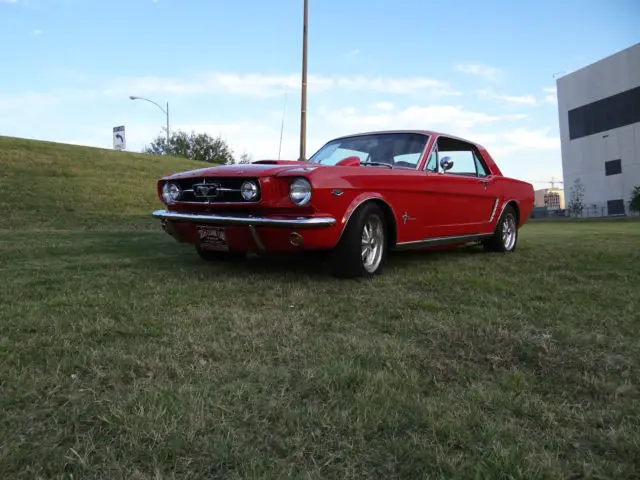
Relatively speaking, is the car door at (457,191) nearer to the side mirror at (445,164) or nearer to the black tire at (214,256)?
the side mirror at (445,164)

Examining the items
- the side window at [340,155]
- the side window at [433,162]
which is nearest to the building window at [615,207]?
the side window at [433,162]

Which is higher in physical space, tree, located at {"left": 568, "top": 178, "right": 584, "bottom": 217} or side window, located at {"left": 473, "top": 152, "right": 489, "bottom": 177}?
tree, located at {"left": 568, "top": 178, "right": 584, "bottom": 217}

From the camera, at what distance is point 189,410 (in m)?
2.06

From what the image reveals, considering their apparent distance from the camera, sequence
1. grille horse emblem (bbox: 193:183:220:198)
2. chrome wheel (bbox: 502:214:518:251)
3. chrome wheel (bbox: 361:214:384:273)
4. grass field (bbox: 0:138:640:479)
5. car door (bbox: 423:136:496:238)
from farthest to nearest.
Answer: chrome wheel (bbox: 502:214:518:251), car door (bbox: 423:136:496:238), chrome wheel (bbox: 361:214:384:273), grille horse emblem (bbox: 193:183:220:198), grass field (bbox: 0:138:640:479)

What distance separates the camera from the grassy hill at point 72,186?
473 inches

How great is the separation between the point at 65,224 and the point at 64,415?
1048cm

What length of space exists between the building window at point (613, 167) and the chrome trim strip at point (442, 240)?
131 ft

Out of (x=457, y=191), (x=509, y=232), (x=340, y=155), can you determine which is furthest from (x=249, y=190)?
(x=509, y=232)

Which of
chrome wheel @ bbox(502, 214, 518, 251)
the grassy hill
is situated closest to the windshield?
chrome wheel @ bbox(502, 214, 518, 251)

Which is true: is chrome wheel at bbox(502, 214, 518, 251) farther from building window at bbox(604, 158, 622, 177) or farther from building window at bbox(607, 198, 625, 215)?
building window at bbox(604, 158, 622, 177)

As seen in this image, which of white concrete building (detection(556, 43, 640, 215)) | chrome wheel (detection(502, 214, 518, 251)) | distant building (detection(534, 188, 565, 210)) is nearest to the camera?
chrome wheel (detection(502, 214, 518, 251))

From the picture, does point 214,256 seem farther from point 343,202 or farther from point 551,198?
point 551,198

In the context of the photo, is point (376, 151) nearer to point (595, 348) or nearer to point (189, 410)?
point (595, 348)

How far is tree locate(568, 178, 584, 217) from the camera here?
42.8 meters
